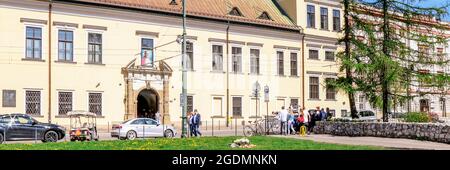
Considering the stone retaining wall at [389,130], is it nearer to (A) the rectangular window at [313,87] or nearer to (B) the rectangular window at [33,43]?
(B) the rectangular window at [33,43]

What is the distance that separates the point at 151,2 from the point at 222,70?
810 centimetres

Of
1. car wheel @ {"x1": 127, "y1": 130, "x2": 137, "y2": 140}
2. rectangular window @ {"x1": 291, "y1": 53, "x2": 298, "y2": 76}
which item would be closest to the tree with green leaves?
car wheel @ {"x1": 127, "y1": 130, "x2": 137, "y2": 140}

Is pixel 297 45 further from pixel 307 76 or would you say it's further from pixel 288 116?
pixel 288 116

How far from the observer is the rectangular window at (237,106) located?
163 feet

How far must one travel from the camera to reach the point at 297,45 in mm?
54344

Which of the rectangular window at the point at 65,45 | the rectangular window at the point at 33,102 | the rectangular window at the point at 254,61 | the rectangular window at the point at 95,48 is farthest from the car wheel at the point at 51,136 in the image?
the rectangular window at the point at 254,61

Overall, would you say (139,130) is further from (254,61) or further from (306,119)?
(254,61)

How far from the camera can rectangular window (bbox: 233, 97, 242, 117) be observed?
1959 inches

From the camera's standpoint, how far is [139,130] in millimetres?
33812

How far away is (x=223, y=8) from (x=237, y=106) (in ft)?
27.8

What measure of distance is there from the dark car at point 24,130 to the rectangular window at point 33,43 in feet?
36.1

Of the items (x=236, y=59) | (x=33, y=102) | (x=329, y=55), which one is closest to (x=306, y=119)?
(x=236, y=59)
